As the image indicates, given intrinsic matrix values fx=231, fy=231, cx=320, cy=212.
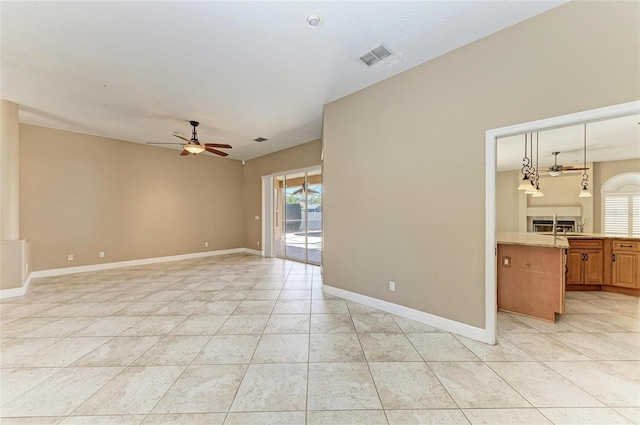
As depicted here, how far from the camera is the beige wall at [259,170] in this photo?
6.14 metres

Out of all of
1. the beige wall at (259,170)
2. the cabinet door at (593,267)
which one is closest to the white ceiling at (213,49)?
the beige wall at (259,170)

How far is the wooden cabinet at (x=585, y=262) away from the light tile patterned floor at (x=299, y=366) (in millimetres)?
585

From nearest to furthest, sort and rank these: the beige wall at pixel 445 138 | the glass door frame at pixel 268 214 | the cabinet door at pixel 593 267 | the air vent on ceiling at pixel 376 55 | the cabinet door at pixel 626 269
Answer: the beige wall at pixel 445 138 → the air vent on ceiling at pixel 376 55 → the cabinet door at pixel 626 269 → the cabinet door at pixel 593 267 → the glass door frame at pixel 268 214

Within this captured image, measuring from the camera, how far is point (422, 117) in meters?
2.88

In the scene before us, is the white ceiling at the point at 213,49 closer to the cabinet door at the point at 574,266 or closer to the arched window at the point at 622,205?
the cabinet door at the point at 574,266

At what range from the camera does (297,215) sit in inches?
276

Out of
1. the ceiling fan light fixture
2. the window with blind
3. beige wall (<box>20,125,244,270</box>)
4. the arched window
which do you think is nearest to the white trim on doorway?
the ceiling fan light fixture

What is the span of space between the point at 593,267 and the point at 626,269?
38cm

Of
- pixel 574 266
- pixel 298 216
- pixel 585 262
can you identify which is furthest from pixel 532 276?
pixel 298 216

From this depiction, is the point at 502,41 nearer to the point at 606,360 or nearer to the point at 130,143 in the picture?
the point at 606,360

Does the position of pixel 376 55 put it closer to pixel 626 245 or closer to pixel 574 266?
pixel 574 266

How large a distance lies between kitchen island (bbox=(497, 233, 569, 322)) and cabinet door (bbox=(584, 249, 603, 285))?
1918 millimetres

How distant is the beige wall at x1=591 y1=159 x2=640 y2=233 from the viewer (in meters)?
6.02

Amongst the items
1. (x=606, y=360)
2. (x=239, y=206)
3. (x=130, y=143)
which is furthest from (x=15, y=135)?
(x=606, y=360)
